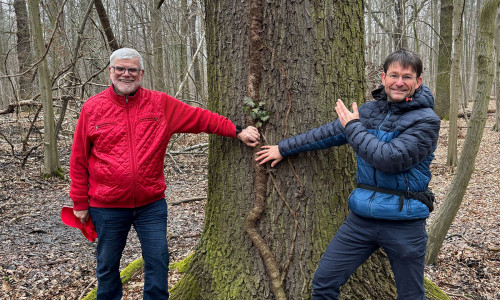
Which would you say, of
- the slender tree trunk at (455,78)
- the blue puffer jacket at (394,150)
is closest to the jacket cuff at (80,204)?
the blue puffer jacket at (394,150)

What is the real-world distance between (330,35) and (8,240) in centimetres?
486

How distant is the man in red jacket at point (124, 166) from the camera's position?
2.39 m

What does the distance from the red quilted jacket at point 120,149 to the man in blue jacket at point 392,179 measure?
96 cm

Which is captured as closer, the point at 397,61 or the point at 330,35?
the point at 397,61

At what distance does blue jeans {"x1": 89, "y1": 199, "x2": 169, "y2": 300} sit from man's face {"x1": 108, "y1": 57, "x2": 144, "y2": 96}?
33.5 inches

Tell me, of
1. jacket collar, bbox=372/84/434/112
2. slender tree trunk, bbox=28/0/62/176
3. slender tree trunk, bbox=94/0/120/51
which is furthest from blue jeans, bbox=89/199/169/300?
slender tree trunk, bbox=28/0/62/176

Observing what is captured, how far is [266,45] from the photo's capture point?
7.86ft

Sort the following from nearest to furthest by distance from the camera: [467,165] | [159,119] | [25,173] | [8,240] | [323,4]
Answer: [323,4], [159,119], [467,165], [8,240], [25,173]

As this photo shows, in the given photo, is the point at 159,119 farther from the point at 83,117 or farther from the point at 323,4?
the point at 323,4

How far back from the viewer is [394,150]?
1913 millimetres

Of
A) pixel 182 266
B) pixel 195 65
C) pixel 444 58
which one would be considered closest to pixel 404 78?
pixel 182 266

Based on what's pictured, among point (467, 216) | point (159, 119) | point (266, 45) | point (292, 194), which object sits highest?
point (266, 45)

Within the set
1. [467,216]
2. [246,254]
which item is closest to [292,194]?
[246,254]

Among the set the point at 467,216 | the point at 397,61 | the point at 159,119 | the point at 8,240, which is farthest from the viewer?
the point at 467,216
